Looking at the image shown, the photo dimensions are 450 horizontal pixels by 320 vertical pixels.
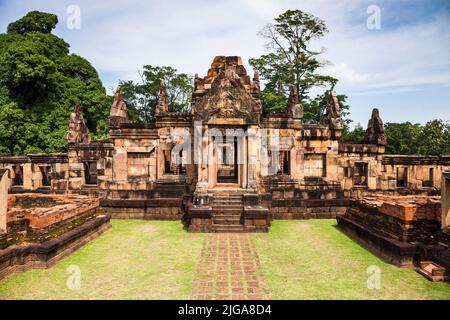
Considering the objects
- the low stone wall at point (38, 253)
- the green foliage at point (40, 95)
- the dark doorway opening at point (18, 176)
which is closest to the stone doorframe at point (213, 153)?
the low stone wall at point (38, 253)

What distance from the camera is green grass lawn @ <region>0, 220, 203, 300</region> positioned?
5.71 m

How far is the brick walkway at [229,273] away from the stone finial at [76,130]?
10.0m

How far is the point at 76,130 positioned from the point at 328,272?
551 inches

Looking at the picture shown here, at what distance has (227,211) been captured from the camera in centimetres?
1137

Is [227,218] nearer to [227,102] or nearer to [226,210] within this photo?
[226,210]

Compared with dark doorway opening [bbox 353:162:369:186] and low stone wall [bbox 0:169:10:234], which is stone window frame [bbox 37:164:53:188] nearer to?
low stone wall [bbox 0:169:10:234]

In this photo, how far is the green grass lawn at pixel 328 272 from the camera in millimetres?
5711

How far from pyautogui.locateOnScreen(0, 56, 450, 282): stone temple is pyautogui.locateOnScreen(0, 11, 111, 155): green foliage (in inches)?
258

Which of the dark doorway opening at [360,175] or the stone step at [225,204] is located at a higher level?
the dark doorway opening at [360,175]

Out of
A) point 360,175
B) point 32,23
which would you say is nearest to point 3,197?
point 360,175

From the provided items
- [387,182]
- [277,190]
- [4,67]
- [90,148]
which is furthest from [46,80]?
[387,182]

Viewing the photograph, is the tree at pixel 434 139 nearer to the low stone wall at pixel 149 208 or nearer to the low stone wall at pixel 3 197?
the low stone wall at pixel 149 208

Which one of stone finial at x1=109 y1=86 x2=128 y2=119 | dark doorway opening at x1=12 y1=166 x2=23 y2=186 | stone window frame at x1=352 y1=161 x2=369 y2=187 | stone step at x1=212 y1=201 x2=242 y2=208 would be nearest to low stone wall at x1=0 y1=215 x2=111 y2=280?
stone step at x1=212 y1=201 x2=242 y2=208
